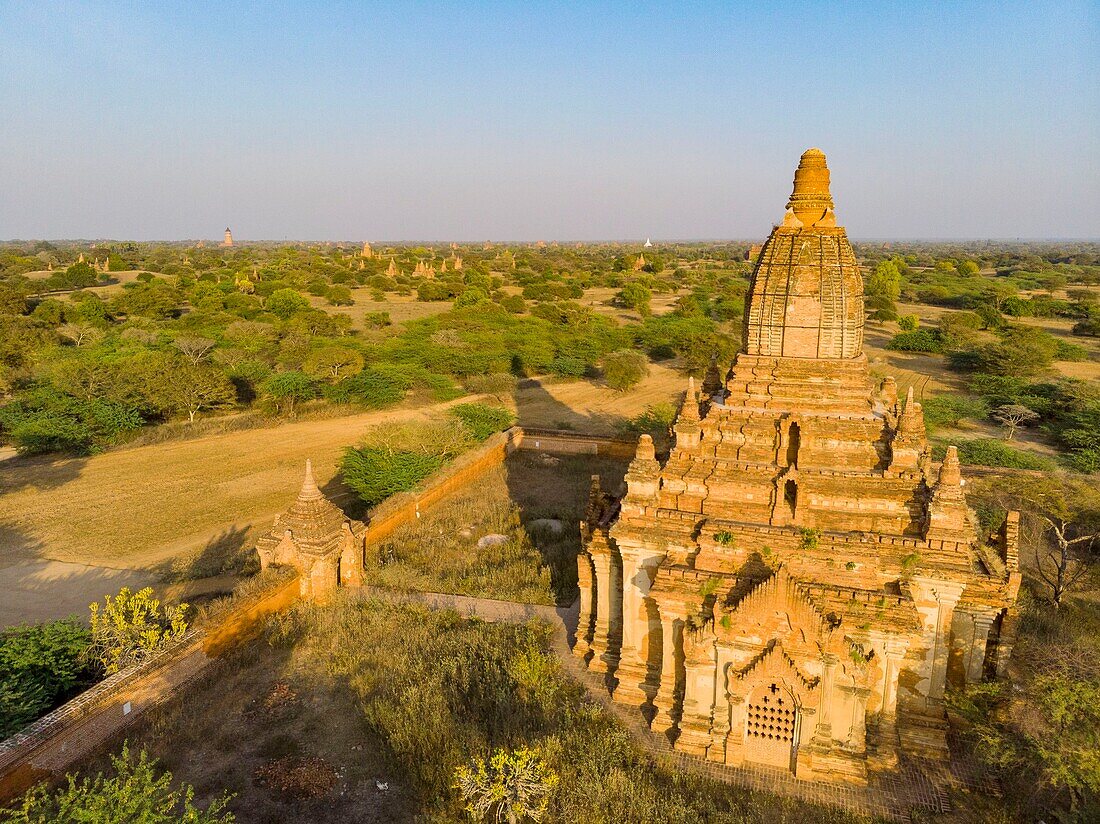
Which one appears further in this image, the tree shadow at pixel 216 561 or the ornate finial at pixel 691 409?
the tree shadow at pixel 216 561

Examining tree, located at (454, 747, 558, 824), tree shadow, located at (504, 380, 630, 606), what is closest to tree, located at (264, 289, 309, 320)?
Answer: tree shadow, located at (504, 380, 630, 606)

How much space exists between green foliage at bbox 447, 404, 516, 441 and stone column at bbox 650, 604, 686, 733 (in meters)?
18.1

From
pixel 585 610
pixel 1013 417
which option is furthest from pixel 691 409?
pixel 1013 417

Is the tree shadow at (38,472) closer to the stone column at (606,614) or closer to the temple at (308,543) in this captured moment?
the temple at (308,543)

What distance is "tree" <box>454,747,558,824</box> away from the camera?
8734 mm

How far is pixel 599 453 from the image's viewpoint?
2823 cm

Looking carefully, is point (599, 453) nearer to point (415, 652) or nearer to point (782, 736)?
point (415, 652)

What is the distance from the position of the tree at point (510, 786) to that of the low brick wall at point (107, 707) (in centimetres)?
587

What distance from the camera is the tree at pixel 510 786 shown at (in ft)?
28.7

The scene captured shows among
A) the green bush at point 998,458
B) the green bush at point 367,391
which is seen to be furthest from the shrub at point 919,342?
the green bush at point 367,391

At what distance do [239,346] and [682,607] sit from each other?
125 feet

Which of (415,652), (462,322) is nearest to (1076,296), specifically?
(462,322)

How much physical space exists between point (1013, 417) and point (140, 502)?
3542 cm

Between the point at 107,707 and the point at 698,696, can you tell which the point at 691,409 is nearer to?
the point at 698,696
